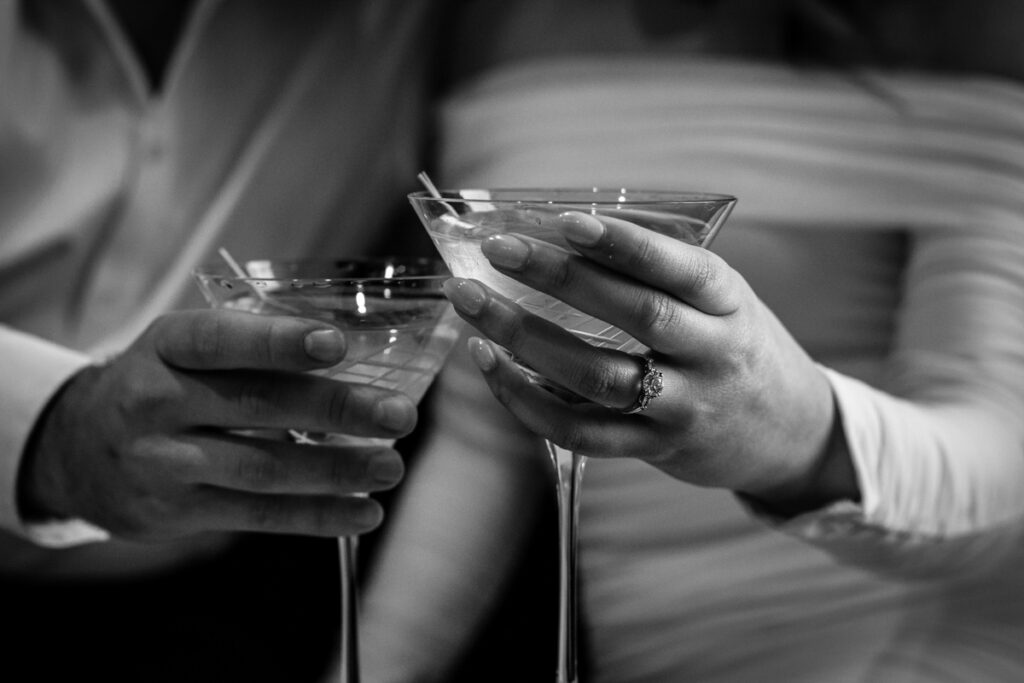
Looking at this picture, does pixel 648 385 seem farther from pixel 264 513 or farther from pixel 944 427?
pixel 944 427

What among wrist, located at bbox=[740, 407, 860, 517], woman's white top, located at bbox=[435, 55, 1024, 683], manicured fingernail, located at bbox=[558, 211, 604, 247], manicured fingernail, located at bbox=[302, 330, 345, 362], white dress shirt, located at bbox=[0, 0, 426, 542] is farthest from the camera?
white dress shirt, located at bbox=[0, 0, 426, 542]

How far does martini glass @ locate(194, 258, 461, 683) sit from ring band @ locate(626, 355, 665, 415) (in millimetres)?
140

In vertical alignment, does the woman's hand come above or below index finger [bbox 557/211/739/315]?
below

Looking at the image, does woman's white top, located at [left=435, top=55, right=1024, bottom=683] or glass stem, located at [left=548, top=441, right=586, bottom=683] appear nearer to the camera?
glass stem, located at [left=548, top=441, right=586, bottom=683]

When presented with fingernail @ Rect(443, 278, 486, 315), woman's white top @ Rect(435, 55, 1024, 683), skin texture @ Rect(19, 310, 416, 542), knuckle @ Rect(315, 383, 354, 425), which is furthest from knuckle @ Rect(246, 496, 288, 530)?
woman's white top @ Rect(435, 55, 1024, 683)

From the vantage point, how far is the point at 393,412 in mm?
503

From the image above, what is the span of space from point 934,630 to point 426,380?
603mm

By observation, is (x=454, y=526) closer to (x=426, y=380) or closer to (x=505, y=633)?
(x=505, y=633)

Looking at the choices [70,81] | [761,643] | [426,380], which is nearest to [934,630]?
[761,643]

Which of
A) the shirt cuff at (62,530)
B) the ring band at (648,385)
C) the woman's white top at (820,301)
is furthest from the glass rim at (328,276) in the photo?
the woman's white top at (820,301)

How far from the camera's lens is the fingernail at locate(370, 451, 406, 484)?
1.77 ft

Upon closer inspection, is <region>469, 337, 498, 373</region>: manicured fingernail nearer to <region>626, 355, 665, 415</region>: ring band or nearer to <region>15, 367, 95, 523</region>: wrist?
<region>626, 355, 665, 415</region>: ring band

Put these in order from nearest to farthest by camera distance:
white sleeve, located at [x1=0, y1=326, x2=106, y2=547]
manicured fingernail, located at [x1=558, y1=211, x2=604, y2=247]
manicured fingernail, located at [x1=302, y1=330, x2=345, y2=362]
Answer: manicured fingernail, located at [x1=558, y1=211, x2=604, y2=247] → manicured fingernail, located at [x1=302, y1=330, x2=345, y2=362] → white sleeve, located at [x1=0, y1=326, x2=106, y2=547]

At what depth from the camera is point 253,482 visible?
55cm
